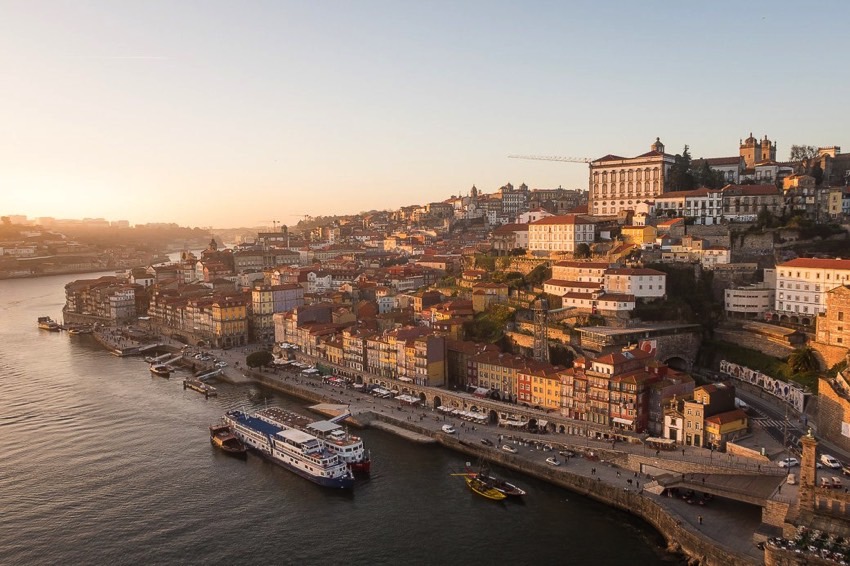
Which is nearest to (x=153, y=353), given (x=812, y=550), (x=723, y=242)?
(x=723, y=242)

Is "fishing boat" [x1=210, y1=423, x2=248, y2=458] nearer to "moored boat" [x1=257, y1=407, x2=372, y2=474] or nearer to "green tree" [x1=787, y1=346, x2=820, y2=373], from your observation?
"moored boat" [x1=257, y1=407, x2=372, y2=474]

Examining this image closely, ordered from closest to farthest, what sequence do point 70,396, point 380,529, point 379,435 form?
point 380,529 → point 379,435 → point 70,396

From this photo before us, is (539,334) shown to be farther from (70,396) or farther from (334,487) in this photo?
(70,396)

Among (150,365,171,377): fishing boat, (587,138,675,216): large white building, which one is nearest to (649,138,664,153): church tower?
(587,138,675,216): large white building

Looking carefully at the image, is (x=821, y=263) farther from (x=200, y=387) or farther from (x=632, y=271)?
(x=200, y=387)

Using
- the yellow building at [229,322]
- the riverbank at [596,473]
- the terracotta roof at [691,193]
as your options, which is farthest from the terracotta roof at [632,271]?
the yellow building at [229,322]

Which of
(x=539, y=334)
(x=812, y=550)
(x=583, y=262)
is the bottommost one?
(x=812, y=550)
